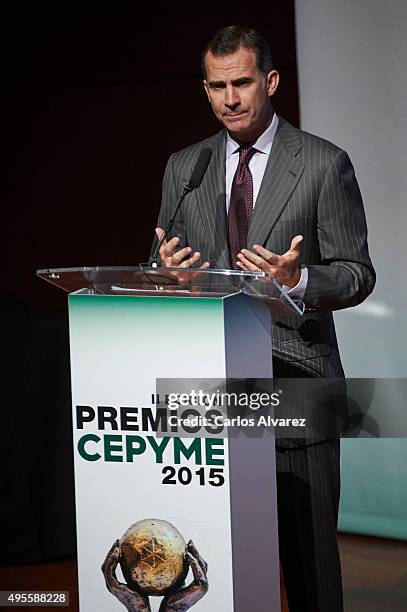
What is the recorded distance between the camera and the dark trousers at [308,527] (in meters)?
2.17

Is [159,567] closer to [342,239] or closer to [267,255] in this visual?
[267,255]

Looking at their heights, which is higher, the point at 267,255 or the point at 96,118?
the point at 96,118

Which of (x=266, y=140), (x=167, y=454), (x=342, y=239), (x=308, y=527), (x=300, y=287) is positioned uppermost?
(x=266, y=140)

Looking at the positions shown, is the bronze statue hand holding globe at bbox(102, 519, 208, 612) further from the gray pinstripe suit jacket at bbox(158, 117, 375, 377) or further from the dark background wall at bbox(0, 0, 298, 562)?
the dark background wall at bbox(0, 0, 298, 562)

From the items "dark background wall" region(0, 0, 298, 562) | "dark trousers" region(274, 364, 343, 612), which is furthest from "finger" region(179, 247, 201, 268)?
"dark background wall" region(0, 0, 298, 562)

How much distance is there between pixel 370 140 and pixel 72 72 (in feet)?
5.13

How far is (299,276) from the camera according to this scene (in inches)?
79.1

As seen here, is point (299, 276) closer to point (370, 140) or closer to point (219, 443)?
point (219, 443)

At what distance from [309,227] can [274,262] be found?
397 mm

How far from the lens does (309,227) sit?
2254 millimetres

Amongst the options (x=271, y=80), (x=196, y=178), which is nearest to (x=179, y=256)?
(x=196, y=178)

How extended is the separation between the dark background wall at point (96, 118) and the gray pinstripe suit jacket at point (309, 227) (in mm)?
2007

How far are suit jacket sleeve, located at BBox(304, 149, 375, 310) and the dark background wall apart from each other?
2.10 meters

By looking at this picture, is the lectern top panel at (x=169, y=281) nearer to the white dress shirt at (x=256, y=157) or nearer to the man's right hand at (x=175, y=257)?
the man's right hand at (x=175, y=257)
